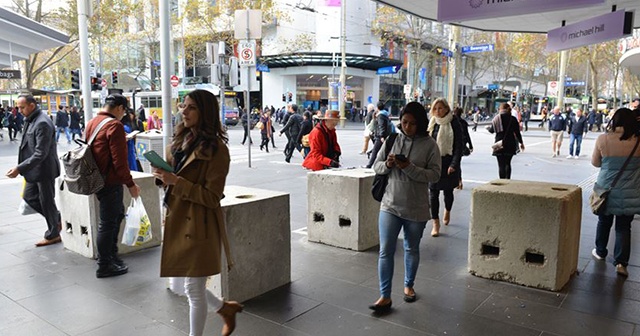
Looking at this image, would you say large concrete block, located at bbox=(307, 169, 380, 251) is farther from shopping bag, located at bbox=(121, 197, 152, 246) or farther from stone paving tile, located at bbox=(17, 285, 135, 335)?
stone paving tile, located at bbox=(17, 285, 135, 335)

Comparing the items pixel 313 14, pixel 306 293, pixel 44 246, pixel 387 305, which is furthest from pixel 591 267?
pixel 313 14

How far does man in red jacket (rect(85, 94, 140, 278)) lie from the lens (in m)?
4.64

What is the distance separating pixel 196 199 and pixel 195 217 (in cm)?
13

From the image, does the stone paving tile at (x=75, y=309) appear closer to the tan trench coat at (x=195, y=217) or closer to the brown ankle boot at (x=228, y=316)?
the brown ankle boot at (x=228, y=316)

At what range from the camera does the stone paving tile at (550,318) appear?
3.75 m

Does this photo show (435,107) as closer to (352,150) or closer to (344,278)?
(344,278)

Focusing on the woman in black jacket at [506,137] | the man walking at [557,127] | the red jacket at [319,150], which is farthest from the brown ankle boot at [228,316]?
the man walking at [557,127]

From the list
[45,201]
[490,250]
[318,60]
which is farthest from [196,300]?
[318,60]

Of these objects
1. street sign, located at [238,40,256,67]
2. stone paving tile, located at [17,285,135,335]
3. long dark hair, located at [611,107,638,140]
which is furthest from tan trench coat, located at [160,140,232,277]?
street sign, located at [238,40,256,67]

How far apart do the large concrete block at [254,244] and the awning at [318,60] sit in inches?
1550

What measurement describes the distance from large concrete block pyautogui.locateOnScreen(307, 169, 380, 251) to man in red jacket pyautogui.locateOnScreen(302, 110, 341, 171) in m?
0.16

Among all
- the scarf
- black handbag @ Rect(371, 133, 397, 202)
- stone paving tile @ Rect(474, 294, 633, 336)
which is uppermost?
the scarf

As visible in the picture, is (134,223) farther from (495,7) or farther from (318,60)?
(318,60)

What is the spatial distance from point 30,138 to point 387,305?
4.64 metres
